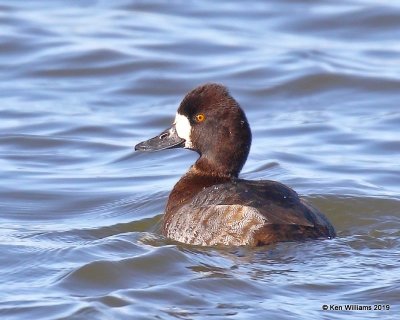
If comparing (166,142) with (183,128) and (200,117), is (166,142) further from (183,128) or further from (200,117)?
(200,117)

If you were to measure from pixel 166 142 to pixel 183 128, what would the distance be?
0.29 metres

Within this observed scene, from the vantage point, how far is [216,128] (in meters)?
8.06

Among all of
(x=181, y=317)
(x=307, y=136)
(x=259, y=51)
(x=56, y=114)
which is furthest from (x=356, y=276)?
(x=259, y=51)

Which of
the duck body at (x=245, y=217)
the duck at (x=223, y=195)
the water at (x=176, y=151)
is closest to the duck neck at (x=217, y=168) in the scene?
the duck at (x=223, y=195)

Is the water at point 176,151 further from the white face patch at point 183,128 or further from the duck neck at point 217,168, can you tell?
the white face patch at point 183,128

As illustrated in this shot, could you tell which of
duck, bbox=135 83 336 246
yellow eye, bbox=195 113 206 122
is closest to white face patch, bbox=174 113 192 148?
Answer: duck, bbox=135 83 336 246

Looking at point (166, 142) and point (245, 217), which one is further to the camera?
point (166, 142)

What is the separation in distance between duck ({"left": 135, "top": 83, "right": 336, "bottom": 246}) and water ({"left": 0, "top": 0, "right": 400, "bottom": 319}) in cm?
11

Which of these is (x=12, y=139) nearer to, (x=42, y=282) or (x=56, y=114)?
(x=56, y=114)

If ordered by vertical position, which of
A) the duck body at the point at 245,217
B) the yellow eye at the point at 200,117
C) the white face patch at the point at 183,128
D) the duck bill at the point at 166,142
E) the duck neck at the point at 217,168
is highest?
the yellow eye at the point at 200,117

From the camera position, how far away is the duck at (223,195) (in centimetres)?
733

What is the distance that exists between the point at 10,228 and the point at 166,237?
1.33m

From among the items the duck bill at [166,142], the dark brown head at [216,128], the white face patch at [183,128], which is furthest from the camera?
the duck bill at [166,142]

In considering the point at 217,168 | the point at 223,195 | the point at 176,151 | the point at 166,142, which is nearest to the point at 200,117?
the point at 217,168
